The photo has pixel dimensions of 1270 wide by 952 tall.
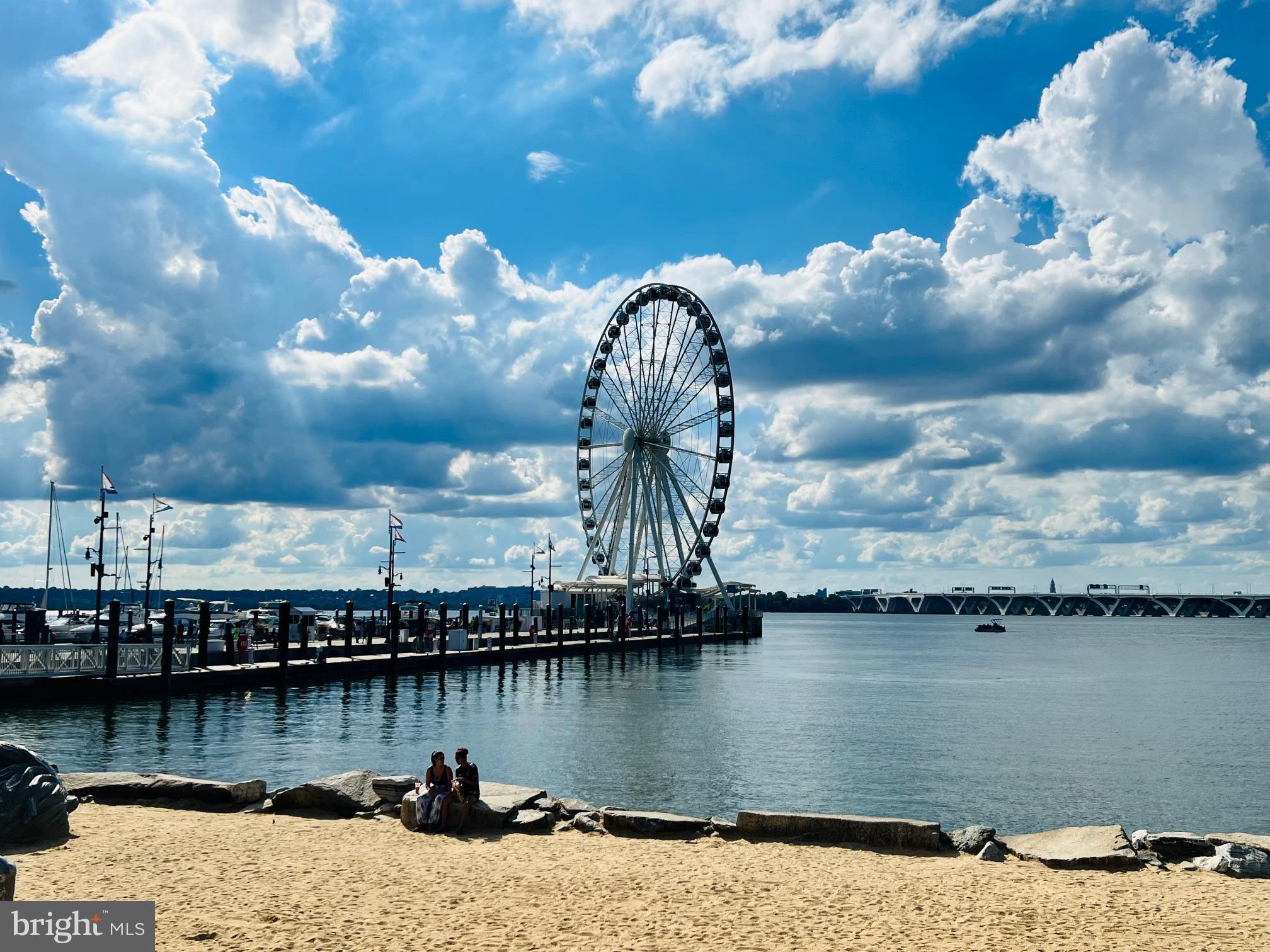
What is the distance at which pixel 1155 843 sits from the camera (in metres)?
14.2

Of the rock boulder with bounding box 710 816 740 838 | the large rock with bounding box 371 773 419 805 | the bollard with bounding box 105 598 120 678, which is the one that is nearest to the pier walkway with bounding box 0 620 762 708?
the bollard with bounding box 105 598 120 678

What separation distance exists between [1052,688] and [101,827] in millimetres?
52682

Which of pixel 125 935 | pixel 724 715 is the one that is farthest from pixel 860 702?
pixel 125 935

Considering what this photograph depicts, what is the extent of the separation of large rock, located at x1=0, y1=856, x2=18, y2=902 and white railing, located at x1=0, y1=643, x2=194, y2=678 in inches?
1290

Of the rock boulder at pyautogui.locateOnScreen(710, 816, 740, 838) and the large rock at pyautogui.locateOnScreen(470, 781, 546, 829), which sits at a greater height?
the large rock at pyautogui.locateOnScreen(470, 781, 546, 829)

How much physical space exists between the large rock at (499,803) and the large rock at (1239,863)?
8520 millimetres

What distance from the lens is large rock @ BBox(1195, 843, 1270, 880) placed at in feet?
42.8

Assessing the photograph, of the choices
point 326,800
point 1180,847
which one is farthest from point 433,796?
point 1180,847

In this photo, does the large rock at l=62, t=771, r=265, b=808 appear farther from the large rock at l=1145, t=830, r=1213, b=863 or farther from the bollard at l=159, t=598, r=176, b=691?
the bollard at l=159, t=598, r=176, b=691

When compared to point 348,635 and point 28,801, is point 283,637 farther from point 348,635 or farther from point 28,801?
point 28,801

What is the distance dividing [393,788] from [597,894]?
19.4ft

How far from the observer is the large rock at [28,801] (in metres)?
12.8

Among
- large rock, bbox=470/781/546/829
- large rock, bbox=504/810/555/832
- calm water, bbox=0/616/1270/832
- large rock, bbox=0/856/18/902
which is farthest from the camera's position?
calm water, bbox=0/616/1270/832

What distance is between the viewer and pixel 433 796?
48.9ft
